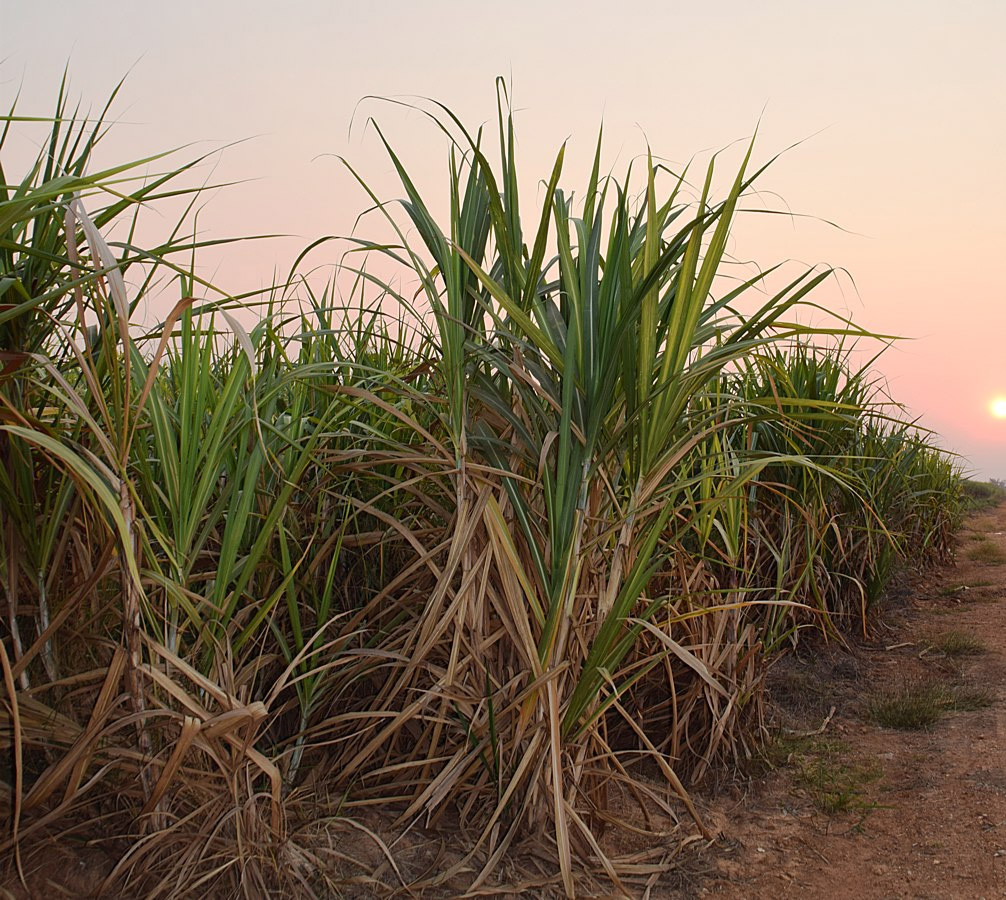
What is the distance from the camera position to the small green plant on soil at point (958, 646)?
365cm

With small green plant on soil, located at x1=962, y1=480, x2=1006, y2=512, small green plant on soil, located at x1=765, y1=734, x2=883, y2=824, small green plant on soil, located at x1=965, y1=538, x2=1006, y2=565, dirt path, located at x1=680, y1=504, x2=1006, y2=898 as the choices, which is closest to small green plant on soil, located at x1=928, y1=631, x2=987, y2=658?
dirt path, located at x1=680, y1=504, x2=1006, y2=898

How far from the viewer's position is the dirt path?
197 cm

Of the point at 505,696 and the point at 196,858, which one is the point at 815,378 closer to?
the point at 505,696

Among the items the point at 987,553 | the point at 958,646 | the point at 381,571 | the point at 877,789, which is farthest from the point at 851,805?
the point at 987,553

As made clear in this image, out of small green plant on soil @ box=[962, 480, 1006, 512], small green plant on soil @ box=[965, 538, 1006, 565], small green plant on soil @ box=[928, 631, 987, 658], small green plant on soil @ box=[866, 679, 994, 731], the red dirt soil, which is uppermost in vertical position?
small green plant on soil @ box=[962, 480, 1006, 512]

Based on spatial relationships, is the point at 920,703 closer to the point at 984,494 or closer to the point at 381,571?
the point at 381,571

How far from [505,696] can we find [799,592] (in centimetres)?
185

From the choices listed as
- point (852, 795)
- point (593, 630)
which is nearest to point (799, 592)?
point (852, 795)

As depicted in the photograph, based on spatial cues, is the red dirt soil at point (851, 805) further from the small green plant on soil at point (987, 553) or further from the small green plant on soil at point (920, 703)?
the small green plant on soil at point (987, 553)

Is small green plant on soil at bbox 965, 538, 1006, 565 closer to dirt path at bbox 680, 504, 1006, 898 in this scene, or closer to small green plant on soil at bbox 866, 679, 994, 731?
dirt path at bbox 680, 504, 1006, 898

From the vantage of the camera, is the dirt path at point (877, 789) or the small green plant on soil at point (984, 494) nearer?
the dirt path at point (877, 789)

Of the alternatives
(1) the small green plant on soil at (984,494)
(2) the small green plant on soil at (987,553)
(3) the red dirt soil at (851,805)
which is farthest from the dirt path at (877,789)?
(1) the small green plant on soil at (984,494)

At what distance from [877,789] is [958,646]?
1.51 metres

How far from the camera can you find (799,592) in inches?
129
